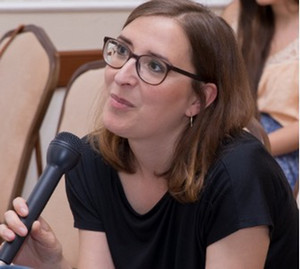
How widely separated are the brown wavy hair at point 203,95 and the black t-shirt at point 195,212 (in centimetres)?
3

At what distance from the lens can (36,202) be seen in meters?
1.12

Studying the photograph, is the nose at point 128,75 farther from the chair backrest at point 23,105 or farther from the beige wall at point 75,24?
the beige wall at point 75,24

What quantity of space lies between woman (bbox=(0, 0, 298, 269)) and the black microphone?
0.81 feet

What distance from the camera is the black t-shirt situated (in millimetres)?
1449

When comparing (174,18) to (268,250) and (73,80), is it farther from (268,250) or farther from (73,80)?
(73,80)

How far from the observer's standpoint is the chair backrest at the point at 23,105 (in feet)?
7.46

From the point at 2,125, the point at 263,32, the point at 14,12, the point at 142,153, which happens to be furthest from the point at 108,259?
the point at 14,12

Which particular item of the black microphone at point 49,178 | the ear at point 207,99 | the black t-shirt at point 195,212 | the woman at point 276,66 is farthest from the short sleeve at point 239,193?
the woman at point 276,66

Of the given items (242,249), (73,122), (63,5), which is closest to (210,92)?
(242,249)

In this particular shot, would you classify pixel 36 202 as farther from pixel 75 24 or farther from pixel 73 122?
pixel 75 24

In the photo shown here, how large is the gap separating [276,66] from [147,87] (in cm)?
133

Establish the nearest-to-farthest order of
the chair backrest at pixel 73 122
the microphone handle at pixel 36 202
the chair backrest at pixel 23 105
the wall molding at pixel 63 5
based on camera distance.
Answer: the microphone handle at pixel 36 202, the chair backrest at pixel 73 122, the chair backrest at pixel 23 105, the wall molding at pixel 63 5

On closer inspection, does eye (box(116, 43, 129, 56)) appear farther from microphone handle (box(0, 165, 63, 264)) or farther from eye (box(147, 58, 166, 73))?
microphone handle (box(0, 165, 63, 264))

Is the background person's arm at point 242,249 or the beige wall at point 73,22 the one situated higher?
the beige wall at point 73,22
